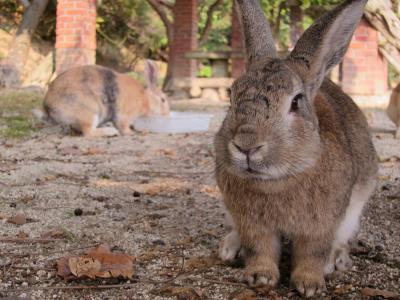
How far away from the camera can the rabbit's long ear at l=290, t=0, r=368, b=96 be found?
2.24 m

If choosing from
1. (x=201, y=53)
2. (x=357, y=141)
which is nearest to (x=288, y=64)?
(x=357, y=141)

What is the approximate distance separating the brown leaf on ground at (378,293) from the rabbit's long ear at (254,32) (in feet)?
3.32

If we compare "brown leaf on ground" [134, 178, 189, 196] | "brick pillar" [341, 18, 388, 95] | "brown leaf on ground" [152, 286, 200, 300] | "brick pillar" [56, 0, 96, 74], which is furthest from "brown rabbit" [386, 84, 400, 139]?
"brick pillar" [56, 0, 96, 74]

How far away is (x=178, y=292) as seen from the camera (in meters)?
2.10

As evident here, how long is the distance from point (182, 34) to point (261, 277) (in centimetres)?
1358

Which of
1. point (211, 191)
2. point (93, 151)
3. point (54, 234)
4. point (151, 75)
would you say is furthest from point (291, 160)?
point (151, 75)

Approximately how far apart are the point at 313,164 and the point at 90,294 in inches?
36.6

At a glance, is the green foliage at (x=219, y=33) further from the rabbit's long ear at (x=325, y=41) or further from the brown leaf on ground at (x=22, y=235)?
the rabbit's long ear at (x=325, y=41)

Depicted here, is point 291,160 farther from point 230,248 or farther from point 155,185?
point 155,185

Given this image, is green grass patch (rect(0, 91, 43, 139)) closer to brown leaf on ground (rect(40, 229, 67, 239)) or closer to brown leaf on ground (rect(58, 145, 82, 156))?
brown leaf on ground (rect(58, 145, 82, 156))

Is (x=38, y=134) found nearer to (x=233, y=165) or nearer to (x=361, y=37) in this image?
(x=233, y=165)

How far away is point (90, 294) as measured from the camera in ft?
6.86

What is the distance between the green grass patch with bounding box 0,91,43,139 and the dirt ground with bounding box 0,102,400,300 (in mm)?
1307

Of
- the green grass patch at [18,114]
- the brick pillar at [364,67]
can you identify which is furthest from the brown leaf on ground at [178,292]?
the brick pillar at [364,67]
